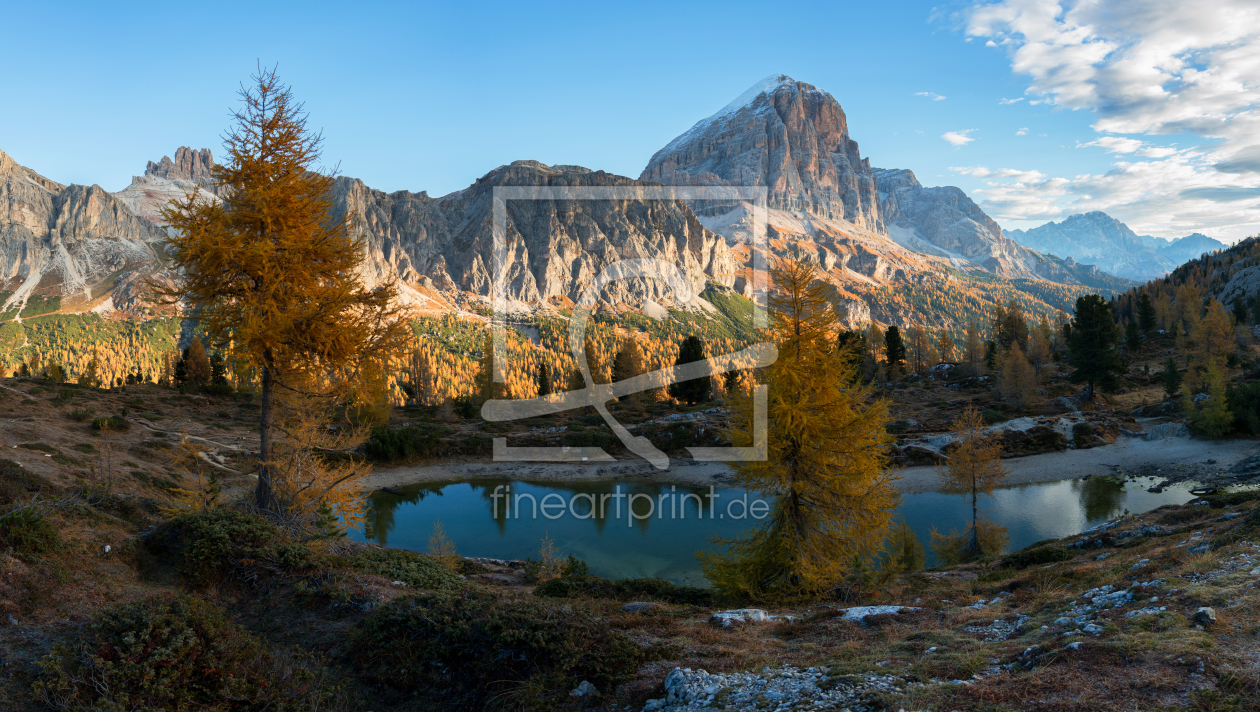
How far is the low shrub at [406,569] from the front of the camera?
13.0 metres

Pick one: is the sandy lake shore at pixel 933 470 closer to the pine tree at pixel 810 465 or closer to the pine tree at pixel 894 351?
the pine tree at pixel 810 465

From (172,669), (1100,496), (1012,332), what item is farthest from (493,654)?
(1012,332)

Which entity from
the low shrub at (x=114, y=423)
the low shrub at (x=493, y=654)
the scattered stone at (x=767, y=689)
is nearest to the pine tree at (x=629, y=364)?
the low shrub at (x=114, y=423)

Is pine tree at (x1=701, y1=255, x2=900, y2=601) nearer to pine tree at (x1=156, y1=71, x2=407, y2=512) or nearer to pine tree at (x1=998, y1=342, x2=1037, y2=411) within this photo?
pine tree at (x1=156, y1=71, x2=407, y2=512)

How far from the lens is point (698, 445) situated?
58.3 m

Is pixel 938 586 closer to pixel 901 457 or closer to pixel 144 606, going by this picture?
pixel 144 606

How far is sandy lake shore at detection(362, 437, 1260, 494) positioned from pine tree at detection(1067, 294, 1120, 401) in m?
13.6

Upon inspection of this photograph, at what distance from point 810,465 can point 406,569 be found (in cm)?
1186

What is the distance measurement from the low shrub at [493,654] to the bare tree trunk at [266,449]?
722cm

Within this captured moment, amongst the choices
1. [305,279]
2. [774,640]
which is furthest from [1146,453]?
[305,279]

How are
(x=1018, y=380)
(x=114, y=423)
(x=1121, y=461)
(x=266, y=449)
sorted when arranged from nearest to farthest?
1. (x=266, y=449)
2. (x=114, y=423)
3. (x=1121, y=461)
4. (x=1018, y=380)

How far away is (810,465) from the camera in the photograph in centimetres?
1664

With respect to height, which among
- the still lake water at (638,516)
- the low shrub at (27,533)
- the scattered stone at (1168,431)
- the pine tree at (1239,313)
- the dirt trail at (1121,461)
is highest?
the pine tree at (1239,313)

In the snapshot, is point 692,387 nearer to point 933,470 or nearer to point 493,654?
point 933,470
